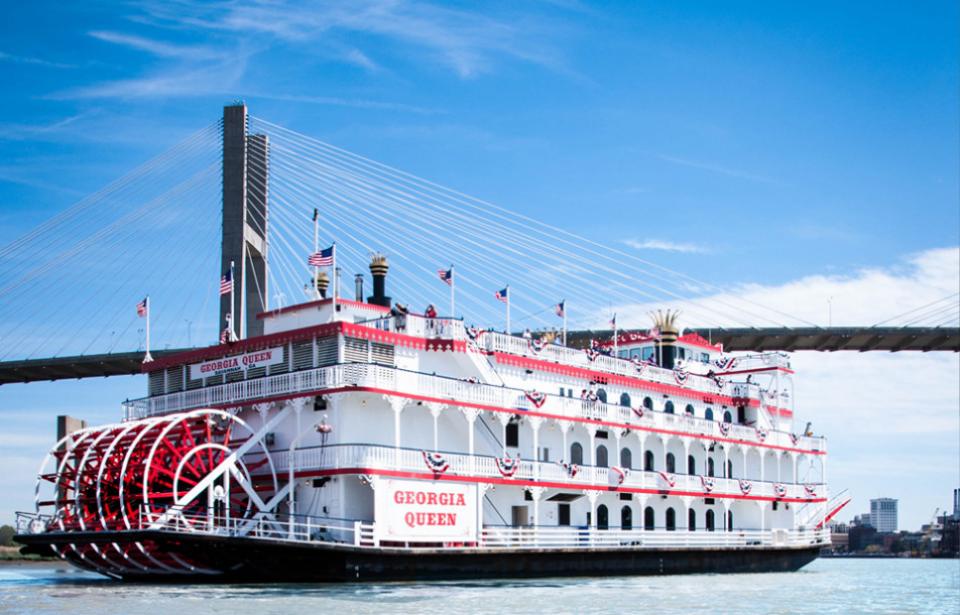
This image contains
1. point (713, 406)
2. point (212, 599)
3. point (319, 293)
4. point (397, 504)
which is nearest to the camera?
point (212, 599)

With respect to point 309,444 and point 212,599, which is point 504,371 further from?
point 212,599

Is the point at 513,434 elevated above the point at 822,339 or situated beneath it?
situated beneath

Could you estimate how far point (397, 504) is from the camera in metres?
29.3

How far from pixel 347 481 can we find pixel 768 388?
61.5 ft

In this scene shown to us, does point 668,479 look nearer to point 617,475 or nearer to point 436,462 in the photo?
point 617,475

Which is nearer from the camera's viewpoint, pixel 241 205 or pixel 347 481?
pixel 347 481

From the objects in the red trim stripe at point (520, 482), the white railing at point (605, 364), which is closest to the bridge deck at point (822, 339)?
the white railing at point (605, 364)

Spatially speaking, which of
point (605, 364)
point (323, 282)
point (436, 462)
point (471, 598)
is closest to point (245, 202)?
point (323, 282)

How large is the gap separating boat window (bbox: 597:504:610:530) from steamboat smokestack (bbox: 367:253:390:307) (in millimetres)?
8084

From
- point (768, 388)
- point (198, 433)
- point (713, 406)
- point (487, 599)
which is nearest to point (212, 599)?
point (487, 599)

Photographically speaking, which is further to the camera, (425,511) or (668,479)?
(668,479)

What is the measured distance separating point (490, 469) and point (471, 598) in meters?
6.29

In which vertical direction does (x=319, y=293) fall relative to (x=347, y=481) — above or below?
above

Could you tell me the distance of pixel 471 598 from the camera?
25.4m
